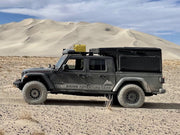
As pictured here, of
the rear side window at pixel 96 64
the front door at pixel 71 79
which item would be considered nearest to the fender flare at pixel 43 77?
the front door at pixel 71 79

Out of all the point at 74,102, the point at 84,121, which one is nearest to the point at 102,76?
the point at 74,102

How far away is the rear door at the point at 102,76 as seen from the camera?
30.4ft

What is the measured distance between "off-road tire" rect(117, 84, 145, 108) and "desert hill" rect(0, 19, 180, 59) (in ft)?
379

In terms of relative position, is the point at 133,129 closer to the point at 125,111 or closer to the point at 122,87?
the point at 125,111

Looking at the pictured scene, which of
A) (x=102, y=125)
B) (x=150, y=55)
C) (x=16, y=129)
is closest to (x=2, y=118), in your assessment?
(x=16, y=129)

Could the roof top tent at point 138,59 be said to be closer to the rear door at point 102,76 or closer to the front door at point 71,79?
the rear door at point 102,76

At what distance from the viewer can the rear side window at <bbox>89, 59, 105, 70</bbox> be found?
9.32 meters

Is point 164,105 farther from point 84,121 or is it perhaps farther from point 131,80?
point 84,121

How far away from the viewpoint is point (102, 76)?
927 cm

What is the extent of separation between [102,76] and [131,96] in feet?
4.01

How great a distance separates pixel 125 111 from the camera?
8.55 m

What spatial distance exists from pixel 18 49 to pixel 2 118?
140079mm

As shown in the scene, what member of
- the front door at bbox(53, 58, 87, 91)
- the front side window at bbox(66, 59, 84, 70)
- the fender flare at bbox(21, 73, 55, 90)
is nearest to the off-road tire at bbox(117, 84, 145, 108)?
the front door at bbox(53, 58, 87, 91)

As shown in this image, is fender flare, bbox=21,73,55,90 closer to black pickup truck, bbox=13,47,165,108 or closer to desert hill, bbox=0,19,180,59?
black pickup truck, bbox=13,47,165,108
